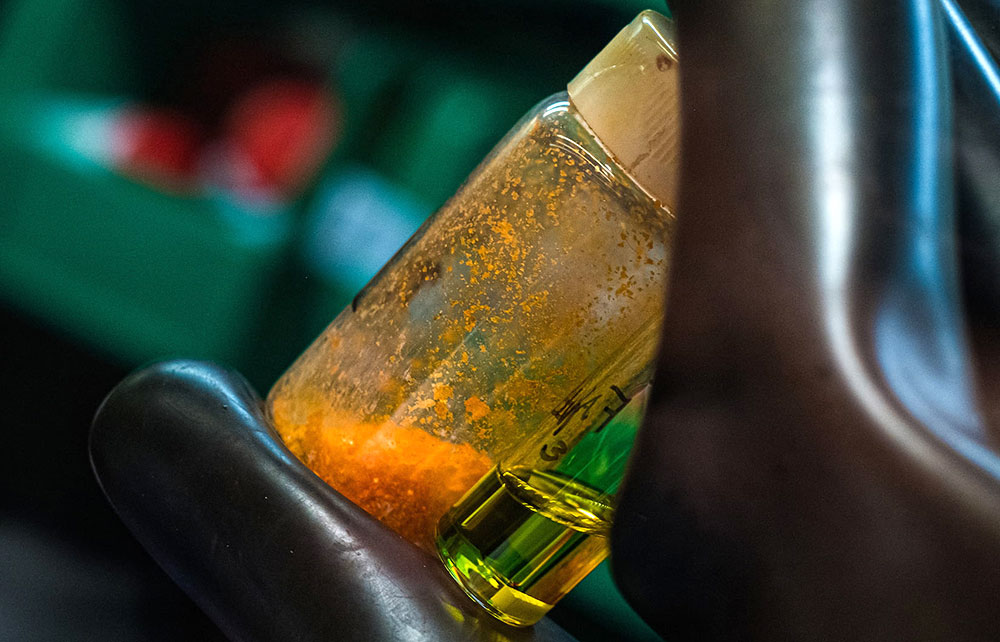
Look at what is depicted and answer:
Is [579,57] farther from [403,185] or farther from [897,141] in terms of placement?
[897,141]

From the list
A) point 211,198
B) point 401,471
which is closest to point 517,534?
point 401,471

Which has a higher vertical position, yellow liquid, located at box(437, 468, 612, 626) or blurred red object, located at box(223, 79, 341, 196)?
yellow liquid, located at box(437, 468, 612, 626)

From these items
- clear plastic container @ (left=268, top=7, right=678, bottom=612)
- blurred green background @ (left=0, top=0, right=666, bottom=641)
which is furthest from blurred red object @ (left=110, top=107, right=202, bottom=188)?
clear plastic container @ (left=268, top=7, right=678, bottom=612)

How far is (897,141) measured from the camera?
7.2 inches

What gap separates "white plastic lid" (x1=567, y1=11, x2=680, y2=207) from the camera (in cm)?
26

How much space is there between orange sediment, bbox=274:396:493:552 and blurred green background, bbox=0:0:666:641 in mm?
382

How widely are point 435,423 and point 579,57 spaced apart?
44 cm

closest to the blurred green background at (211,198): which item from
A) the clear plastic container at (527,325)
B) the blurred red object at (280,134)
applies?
the blurred red object at (280,134)

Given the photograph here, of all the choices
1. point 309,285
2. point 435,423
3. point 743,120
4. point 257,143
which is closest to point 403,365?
point 435,423

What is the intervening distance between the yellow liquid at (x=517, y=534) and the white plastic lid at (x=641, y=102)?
0.09 metres

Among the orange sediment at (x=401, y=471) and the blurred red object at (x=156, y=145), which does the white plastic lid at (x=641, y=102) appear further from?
the blurred red object at (x=156, y=145)

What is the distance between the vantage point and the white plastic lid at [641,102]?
260 mm

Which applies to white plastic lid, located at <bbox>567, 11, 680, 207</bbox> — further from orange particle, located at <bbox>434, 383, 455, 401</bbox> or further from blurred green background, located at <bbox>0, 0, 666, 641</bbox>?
blurred green background, located at <bbox>0, 0, 666, 641</bbox>

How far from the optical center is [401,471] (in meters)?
0.29
